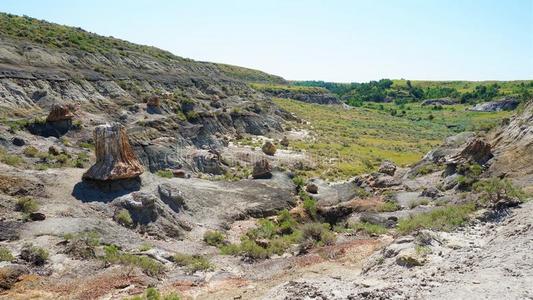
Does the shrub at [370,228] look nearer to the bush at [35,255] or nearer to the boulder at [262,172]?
the boulder at [262,172]

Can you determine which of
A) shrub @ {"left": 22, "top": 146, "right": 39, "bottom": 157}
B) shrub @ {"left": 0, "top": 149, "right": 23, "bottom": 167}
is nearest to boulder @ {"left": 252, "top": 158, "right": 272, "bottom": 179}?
shrub @ {"left": 22, "top": 146, "right": 39, "bottom": 157}

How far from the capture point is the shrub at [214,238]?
24.0 m

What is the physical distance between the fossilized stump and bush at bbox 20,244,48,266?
27.1 feet

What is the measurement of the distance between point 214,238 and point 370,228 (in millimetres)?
8057

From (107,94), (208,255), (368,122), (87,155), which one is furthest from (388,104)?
(208,255)

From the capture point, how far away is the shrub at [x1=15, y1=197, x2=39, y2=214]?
21656 mm

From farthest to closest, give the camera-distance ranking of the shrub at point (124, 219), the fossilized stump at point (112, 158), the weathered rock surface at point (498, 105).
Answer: the weathered rock surface at point (498, 105), the fossilized stump at point (112, 158), the shrub at point (124, 219)

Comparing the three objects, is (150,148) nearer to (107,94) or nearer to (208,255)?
(107,94)

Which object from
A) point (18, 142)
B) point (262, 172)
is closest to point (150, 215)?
point (262, 172)

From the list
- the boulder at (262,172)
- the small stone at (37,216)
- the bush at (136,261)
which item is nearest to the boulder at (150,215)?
the small stone at (37,216)

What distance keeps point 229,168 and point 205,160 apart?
9.31 ft

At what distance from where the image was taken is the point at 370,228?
76.1 ft

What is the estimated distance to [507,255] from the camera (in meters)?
14.0

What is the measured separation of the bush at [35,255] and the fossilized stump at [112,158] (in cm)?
827
